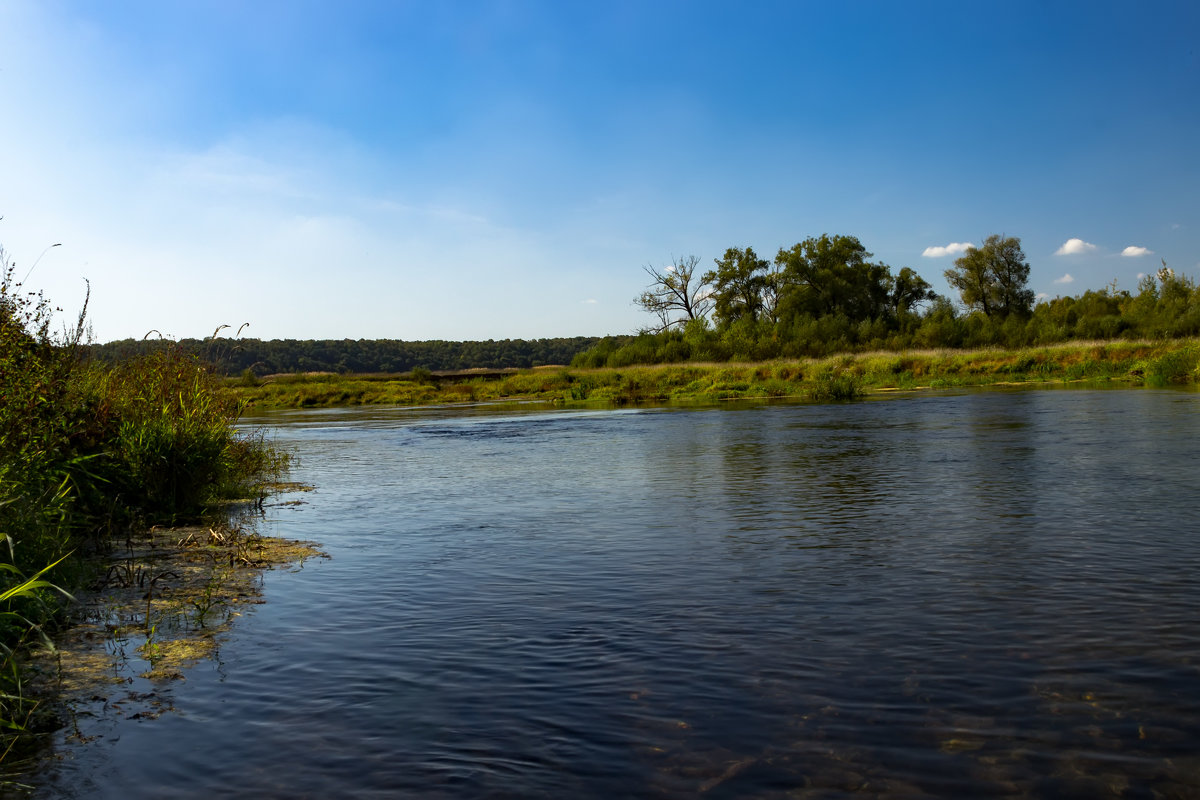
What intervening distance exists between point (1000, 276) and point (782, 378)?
39.2 metres

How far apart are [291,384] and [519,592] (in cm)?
7506

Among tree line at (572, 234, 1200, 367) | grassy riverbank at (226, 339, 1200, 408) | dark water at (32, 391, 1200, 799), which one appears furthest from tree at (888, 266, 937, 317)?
dark water at (32, 391, 1200, 799)

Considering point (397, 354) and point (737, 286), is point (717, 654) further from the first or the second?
point (397, 354)

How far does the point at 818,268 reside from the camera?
277 feet

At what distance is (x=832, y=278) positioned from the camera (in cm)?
8331

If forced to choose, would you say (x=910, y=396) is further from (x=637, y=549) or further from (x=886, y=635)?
(x=886, y=635)

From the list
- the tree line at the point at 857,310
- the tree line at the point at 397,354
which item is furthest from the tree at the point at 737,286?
the tree line at the point at 397,354

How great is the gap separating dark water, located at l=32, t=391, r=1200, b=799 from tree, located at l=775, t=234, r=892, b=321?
231ft

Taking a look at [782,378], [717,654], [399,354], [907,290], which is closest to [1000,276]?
[907,290]

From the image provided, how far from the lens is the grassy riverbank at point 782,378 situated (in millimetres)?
47906

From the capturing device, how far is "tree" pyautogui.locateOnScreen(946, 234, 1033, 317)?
280ft

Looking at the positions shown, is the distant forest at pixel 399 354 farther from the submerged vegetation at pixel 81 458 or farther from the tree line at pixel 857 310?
the submerged vegetation at pixel 81 458

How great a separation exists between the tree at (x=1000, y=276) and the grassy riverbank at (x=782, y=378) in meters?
31.8

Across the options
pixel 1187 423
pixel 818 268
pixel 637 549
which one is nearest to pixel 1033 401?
pixel 1187 423
